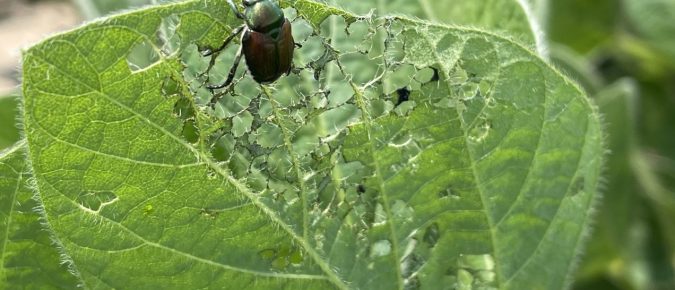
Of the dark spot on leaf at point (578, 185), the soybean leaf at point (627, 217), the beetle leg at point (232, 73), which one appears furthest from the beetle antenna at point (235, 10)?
the soybean leaf at point (627, 217)

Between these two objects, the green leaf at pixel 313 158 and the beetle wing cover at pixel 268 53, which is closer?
the green leaf at pixel 313 158

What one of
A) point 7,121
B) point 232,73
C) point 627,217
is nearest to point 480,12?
point 232,73

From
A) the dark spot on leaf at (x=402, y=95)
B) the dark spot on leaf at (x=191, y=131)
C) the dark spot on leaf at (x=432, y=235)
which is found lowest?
the dark spot on leaf at (x=432, y=235)

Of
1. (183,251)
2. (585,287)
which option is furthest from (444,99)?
(585,287)

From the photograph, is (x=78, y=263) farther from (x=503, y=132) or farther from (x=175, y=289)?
(x=503, y=132)

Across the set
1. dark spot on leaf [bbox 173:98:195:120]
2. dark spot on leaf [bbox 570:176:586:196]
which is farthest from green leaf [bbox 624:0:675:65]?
dark spot on leaf [bbox 173:98:195:120]

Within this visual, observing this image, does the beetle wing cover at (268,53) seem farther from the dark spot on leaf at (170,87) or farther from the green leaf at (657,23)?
the green leaf at (657,23)
